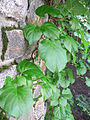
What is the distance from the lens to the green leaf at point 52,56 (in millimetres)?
635

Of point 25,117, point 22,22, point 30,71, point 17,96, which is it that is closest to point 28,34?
point 22,22

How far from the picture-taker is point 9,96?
1.75 ft


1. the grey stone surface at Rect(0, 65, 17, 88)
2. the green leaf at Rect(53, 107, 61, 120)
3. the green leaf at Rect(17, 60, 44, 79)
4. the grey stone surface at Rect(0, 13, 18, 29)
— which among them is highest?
the grey stone surface at Rect(0, 13, 18, 29)

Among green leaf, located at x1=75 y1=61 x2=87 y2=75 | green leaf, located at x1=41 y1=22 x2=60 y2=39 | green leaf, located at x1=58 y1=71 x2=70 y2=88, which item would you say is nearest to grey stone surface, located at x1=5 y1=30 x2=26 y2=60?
green leaf, located at x1=41 y1=22 x2=60 y2=39

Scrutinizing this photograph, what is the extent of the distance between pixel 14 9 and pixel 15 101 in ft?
1.48

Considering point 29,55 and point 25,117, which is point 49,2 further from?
point 25,117

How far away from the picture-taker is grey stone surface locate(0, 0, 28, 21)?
0.64m

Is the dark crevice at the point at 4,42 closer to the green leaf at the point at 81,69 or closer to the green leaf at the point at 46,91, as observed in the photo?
the green leaf at the point at 46,91

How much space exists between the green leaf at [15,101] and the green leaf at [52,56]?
0.52 ft

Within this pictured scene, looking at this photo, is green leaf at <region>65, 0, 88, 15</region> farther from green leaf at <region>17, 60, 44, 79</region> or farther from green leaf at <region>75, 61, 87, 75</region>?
green leaf at <region>75, 61, 87, 75</region>

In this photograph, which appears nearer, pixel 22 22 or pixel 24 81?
pixel 24 81

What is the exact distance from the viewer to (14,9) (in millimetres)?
710

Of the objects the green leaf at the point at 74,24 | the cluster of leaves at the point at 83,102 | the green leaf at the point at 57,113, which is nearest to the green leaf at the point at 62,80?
the green leaf at the point at 57,113

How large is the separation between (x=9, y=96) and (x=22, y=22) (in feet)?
1.49
